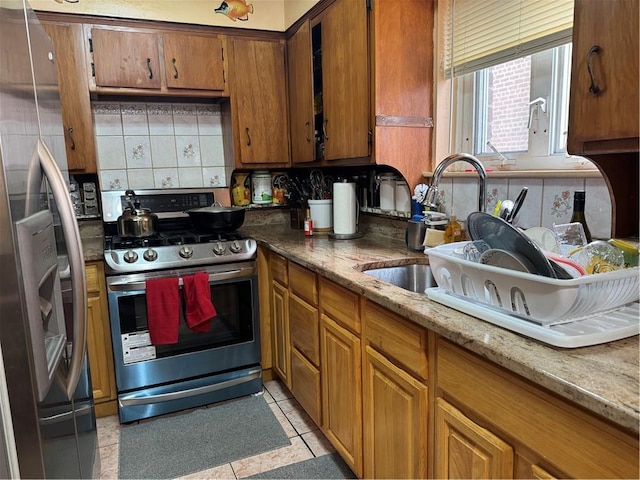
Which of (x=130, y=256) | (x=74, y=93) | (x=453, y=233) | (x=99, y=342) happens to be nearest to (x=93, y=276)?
(x=130, y=256)

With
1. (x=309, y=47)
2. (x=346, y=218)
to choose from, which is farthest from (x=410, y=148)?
(x=309, y=47)

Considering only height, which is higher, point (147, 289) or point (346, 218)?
point (346, 218)

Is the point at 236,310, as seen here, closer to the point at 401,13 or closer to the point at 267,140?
the point at 267,140

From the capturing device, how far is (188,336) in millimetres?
2342

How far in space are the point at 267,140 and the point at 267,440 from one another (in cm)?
173

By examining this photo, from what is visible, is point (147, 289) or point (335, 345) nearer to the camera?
point (335, 345)

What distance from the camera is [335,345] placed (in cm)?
174

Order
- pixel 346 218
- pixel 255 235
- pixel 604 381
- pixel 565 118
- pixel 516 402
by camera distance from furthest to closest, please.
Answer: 1. pixel 255 235
2. pixel 346 218
3. pixel 565 118
4. pixel 516 402
5. pixel 604 381

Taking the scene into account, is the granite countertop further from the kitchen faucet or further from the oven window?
the oven window

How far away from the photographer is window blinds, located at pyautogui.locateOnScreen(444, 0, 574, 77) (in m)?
1.55

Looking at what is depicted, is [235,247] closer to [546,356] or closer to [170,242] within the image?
[170,242]

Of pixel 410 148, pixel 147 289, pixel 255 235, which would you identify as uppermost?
pixel 410 148

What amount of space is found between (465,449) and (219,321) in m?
1.63

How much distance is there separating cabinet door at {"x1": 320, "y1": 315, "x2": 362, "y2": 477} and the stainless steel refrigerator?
88 centimetres
